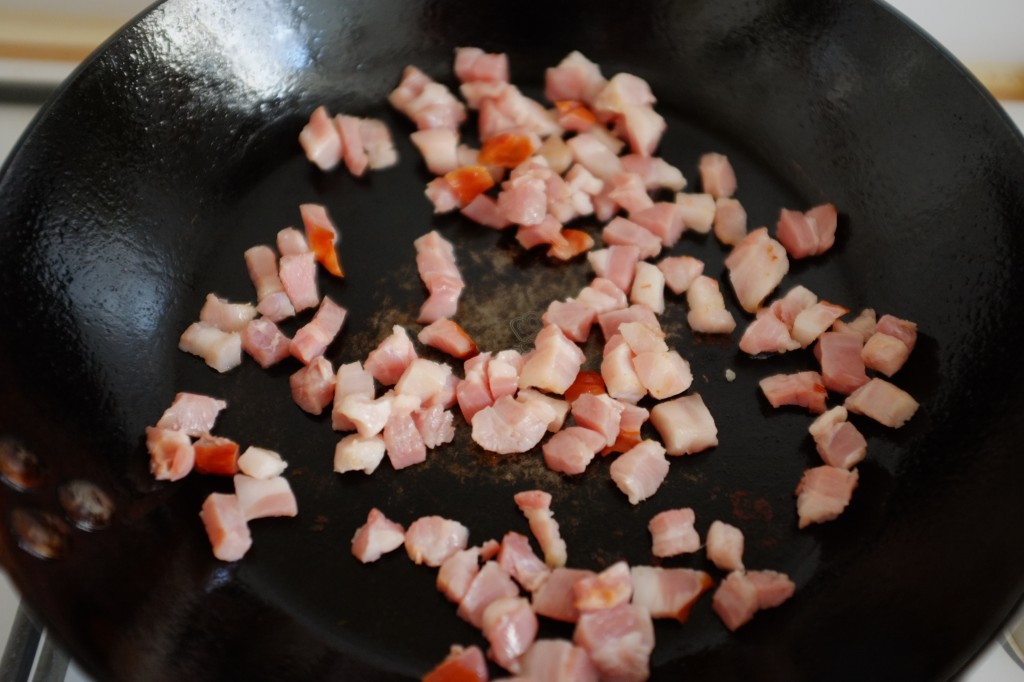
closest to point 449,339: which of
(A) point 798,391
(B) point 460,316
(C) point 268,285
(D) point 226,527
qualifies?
(B) point 460,316

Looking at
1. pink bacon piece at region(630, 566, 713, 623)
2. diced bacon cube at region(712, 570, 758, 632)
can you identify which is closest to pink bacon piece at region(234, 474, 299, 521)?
pink bacon piece at region(630, 566, 713, 623)

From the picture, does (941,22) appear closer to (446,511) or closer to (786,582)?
(786,582)

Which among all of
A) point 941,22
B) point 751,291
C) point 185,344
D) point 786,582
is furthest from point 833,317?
point 185,344

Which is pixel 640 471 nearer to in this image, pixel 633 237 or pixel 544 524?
pixel 544 524

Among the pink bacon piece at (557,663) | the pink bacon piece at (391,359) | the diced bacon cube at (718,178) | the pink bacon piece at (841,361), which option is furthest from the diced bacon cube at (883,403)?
the pink bacon piece at (391,359)

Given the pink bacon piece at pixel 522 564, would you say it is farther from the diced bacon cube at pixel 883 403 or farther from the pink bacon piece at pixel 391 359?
the diced bacon cube at pixel 883 403

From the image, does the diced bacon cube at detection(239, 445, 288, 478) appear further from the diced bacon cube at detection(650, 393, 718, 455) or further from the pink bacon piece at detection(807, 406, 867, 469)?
the pink bacon piece at detection(807, 406, 867, 469)
